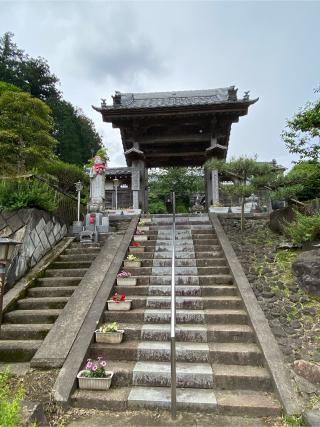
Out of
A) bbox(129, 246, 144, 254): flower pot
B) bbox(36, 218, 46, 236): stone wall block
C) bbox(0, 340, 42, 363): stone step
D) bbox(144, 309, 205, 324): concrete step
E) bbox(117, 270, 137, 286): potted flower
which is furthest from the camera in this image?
bbox(129, 246, 144, 254): flower pot

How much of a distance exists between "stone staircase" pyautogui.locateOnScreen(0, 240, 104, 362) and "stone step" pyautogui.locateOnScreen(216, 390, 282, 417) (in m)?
2.47

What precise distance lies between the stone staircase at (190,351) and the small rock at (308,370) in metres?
0.40

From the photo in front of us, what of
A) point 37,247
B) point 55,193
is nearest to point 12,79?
point 55,193

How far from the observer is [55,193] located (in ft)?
25.9

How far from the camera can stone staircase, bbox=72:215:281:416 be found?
10.3 feet

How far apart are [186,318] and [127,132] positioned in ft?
27.9

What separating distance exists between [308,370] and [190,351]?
1.41m

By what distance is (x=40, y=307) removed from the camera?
192 inches

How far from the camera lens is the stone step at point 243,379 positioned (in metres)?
3.36

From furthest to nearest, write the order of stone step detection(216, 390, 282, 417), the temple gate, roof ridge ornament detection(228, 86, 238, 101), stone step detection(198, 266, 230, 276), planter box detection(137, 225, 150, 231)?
roof ridge ornament detection(228, 86, 238, 101) → the temple gate → planter box detection(137, 225, 150, 231) → stone step detection(198, 266, 230, 276) → stone step detection(216, 390, 282, 417)

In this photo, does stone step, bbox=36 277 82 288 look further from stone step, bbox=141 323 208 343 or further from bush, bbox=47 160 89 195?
bush, bbox=47 160 89 195

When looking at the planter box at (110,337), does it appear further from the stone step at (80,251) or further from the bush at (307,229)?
the bush at (307,229)

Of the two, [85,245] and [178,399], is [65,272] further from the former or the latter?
[178,399]

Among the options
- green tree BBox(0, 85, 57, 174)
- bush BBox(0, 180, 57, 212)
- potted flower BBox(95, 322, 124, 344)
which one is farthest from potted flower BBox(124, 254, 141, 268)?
green tree BBox(0, 85, 57, 174)
